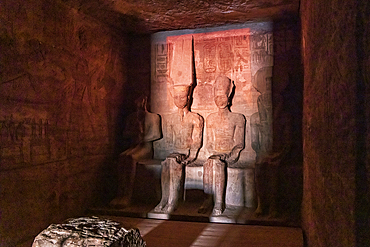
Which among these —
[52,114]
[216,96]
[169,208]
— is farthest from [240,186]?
[52,114]

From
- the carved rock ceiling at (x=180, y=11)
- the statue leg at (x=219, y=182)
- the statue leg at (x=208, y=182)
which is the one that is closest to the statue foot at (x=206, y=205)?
the statue leg at (x=208, y=182)

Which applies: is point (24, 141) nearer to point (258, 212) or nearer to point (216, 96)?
point (216, 96)

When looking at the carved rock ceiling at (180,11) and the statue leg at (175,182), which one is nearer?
the carved rock ceiling at (180,11)

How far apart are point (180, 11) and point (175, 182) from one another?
2.66 m

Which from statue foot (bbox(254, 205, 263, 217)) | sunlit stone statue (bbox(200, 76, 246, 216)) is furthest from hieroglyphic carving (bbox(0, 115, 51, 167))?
statue foot (bbox(254, 205, 263, 217))

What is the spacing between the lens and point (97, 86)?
4.77m

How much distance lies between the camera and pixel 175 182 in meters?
4.30

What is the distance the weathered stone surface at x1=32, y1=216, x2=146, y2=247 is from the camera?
7.09 feet

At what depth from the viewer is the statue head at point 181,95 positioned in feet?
16.5

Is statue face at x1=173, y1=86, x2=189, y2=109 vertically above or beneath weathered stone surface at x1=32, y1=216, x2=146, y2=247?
above

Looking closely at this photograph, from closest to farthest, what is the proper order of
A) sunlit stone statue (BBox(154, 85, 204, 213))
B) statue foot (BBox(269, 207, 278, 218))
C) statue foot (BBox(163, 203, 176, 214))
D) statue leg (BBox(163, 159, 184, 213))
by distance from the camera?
statue foot (BBox(269, 207, 278, 218)) < statue foot (BBox(163, 203, 176, 214)) < statue leg (BBox(163, 159, 184, 213)) < sunlit stone statue (BBox(154, 85, 204, 213))

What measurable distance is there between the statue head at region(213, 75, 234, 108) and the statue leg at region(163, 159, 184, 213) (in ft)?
4.33

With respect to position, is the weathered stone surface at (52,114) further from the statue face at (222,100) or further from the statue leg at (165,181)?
the statue face at (222,100)

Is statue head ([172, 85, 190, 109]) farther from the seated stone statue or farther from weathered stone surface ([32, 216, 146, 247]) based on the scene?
weathered stone surface ([32, 216, 146, 247])
